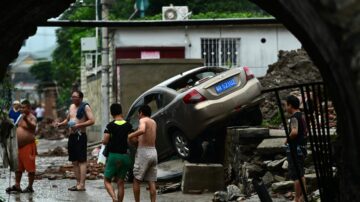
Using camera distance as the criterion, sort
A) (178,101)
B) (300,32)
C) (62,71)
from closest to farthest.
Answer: (300,32) → (178,101) → (62,71)

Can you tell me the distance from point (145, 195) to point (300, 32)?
9.21 m

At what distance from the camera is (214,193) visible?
619 inches

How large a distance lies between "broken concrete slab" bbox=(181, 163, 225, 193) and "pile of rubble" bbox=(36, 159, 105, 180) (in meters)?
3.89

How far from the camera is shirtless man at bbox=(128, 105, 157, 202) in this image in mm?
13602

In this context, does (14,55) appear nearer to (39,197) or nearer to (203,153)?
(39,197)

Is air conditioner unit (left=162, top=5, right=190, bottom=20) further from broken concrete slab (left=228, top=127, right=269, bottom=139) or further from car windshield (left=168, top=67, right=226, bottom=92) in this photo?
broken concrete slab (left=228, top=127, right=269, bottom=139)

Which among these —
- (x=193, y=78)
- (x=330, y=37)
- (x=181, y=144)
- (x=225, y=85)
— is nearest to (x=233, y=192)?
(x=181, y=144)

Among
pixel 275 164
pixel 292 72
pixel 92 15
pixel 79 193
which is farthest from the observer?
pixel 92 15

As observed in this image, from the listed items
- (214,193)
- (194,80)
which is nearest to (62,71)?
(194,80)

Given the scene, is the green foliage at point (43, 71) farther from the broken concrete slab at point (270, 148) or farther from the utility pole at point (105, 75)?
the broken concrete slab at point (270, 148)

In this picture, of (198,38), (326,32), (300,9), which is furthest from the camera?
(198,38)

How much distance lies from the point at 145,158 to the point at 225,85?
4.62 meters

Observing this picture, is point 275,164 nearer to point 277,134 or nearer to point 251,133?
point 251,133

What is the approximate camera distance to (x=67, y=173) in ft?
67.1
